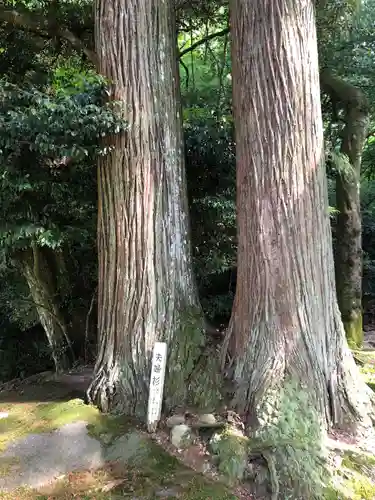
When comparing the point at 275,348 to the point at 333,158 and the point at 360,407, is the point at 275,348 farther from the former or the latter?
the point at 333,158

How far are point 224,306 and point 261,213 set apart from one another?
3.23 m

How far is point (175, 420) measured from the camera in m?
3.87

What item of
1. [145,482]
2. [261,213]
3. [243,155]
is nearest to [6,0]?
[243,155]

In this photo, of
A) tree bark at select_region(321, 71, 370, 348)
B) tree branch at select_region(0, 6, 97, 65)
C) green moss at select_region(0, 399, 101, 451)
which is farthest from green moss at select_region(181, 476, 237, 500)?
tree branch at select_region(0, 6, 97, 65)

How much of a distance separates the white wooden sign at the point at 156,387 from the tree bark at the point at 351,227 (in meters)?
3.90

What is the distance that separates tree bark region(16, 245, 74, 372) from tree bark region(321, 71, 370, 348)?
13.2ft

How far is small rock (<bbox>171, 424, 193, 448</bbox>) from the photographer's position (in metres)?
3.70

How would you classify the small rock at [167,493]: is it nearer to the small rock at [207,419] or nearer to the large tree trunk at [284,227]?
the small rock at [207,419]

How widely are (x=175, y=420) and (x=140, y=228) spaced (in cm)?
167

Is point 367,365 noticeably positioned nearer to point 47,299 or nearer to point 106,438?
point 106,438

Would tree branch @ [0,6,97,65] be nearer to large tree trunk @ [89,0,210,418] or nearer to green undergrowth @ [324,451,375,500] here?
large tree trunk @ [89,0,210,418]

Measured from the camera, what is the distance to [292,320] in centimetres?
384

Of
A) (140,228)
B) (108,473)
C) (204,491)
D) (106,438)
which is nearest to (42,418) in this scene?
(106,438)

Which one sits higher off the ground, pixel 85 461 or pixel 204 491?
pixel 85 461
